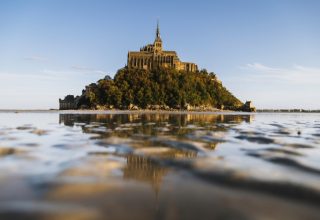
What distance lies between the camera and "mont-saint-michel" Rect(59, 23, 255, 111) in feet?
523

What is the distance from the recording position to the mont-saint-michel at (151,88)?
523 feet

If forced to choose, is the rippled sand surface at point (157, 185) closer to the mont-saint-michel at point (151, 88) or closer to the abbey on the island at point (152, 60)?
the mont-saint-michel at point (151, 88)

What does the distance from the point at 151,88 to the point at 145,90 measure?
3509mm

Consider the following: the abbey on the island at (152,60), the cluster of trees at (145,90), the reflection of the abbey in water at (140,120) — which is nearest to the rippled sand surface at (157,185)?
the reflection of the abbey in water at (140,120)

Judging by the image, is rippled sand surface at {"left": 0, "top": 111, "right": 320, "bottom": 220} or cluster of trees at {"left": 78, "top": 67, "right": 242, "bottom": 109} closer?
rippled sand surface at {"left": 0, "top": 111, "right": 320, "bottom": 220}

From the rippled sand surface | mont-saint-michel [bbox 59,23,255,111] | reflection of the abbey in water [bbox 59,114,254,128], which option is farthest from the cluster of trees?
the rippled sand surface

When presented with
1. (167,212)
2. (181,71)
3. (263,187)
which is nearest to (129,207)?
(167,212)

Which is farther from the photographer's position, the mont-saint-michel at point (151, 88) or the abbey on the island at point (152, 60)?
the abbey on the island at point (152, 60)

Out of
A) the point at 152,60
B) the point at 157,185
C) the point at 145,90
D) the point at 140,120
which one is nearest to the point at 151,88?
the point at 145,90

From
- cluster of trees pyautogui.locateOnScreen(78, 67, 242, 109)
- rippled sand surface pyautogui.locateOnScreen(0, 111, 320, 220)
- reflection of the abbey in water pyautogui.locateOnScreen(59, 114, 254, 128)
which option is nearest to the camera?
rippled sand surface pyautogui.locateOnScreen(0, 111, 320, 220)

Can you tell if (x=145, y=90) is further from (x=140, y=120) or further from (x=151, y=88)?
(x=140, y=120)

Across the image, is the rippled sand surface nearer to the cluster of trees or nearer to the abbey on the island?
the cluster of trees

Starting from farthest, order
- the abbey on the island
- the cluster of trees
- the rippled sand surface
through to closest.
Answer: the abbey on the island < the cluster of trees < the rippled sand surface

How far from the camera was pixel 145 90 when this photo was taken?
16200cm
